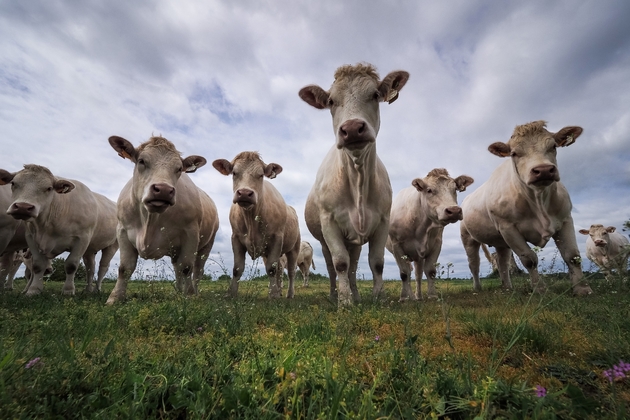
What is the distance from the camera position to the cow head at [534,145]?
6.77 metres

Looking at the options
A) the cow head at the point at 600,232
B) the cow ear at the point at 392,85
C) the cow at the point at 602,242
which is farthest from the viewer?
the cow head at the point at 600,232

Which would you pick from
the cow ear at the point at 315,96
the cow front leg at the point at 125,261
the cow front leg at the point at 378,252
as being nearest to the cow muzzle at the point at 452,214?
the cow front leg at the point at 378,252

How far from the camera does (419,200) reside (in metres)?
9.10

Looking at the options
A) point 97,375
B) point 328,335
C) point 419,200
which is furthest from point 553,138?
point 97,375

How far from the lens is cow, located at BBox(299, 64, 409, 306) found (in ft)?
18.5

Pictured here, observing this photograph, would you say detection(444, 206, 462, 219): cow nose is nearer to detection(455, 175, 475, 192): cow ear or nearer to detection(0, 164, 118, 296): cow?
detection(455, 175, 475, 192): cow ear

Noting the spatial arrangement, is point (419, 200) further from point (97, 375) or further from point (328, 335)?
point (97, 375)

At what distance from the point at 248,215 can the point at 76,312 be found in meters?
4.65

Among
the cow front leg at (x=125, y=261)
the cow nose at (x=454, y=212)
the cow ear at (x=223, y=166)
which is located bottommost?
the cow front leg at (x=125, y=261)

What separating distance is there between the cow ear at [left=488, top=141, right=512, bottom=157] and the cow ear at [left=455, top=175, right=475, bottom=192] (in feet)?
3.94

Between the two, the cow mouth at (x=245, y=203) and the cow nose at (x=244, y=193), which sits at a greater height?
the cow nose at (x=244, y=193)

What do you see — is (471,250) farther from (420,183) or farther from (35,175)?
(35,175)

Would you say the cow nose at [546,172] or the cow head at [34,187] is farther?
the cow head at [34,187]

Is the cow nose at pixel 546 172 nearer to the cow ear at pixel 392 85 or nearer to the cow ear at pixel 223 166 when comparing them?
the cow ear at pixel 392 85
